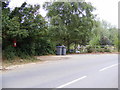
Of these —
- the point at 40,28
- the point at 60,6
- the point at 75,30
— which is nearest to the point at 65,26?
the point at 75,30

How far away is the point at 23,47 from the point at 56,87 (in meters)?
10.3

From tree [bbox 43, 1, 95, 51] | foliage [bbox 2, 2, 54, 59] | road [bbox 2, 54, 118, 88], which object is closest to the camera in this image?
road [bbox 2, 54, 118, 88]

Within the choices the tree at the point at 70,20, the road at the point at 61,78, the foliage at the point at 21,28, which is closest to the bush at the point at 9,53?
the foliage at the point at 21,28

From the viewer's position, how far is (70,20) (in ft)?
91.6

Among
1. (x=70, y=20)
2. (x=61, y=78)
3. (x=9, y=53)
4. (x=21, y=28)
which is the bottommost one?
(x=61, y=78)

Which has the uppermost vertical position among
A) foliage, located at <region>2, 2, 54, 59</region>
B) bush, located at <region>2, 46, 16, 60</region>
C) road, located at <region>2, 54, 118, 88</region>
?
foliage, located at <region>2, 2, 54, 59</region>

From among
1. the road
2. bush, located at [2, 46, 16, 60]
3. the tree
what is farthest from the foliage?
the tree

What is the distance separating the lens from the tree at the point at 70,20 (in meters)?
26.2

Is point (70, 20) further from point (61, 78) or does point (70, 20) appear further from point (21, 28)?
point (61, 78)

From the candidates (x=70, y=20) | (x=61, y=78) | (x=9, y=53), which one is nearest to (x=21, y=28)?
(x=9, y=53)

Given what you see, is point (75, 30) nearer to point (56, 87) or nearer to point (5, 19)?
point (5, 19)

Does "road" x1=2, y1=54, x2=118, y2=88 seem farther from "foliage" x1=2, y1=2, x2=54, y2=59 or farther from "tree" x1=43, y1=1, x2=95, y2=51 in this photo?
"tree" x1=43, y1=1, x2=95, y2=51

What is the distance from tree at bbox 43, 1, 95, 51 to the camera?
26172 millimetres

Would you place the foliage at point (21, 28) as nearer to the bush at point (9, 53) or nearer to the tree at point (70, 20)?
the bush at point (9, 53)
